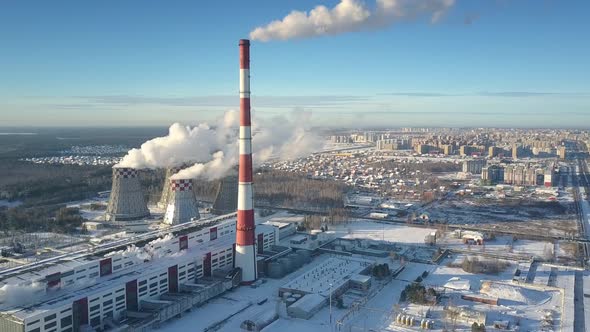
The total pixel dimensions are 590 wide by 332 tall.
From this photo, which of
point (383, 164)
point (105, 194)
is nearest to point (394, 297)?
point (105, 194)

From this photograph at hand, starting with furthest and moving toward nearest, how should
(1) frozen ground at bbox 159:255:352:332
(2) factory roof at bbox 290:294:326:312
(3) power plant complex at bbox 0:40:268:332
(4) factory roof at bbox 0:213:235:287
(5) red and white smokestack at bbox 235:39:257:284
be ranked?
(5) red and white smokestack at bbox 235:39:257:284
(2) factory roof at bbox 290:294:326:312
(1) frozen ground at bbox 159:255:352:332
(4) factory roof at bbox 0:213:235:287
(3) power plant complex at bbox 0:40:268:332

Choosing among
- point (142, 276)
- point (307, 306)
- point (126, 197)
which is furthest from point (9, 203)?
point (307, 306)

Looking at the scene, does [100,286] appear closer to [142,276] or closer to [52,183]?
[142,276]

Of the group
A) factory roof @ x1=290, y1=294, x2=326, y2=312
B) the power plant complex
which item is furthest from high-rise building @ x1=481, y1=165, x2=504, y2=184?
factory roof @ x1=290, y1=294, x2=326, y2=312

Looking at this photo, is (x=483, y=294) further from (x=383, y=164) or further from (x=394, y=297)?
(x=383, y=164)

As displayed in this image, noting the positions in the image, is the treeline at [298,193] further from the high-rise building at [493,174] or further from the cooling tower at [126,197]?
the high-rise building at [493,174]

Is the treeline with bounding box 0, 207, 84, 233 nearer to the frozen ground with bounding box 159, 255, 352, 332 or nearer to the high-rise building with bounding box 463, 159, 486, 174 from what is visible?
the frozen ground with bounding box 159, 255, 352, 332
